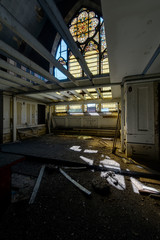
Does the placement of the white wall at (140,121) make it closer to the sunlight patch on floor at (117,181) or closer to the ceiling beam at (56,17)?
the sunlight patch on floor at (117,181)

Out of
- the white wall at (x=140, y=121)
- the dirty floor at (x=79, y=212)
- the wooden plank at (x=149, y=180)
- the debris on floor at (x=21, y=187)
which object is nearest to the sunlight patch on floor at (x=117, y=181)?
the dirty floor at (x=79, y=212)

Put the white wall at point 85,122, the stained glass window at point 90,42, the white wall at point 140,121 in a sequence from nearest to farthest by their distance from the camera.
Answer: the white wall at point 140,121, the stained glass window at point 90,42, the white wall at point 85,122

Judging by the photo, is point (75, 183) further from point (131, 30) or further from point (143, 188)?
point (131, 30)

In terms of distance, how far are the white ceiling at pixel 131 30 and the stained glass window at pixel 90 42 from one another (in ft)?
19.0

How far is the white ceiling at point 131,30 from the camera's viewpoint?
1.23m

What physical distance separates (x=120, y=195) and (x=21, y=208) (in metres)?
1.72

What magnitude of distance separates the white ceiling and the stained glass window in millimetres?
5798

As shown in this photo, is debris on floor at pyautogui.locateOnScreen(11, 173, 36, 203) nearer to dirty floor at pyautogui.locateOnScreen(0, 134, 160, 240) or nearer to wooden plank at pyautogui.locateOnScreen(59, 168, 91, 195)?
dirty floor at pyautogui.locateOnScreen(0, 134, 160, 240)

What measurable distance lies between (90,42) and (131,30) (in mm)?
8056

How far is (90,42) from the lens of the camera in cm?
790

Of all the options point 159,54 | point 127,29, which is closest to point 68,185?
point 127,29

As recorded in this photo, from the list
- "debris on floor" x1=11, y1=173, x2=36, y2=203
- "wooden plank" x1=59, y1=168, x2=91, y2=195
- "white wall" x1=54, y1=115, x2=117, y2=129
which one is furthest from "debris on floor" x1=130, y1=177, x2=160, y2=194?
"white wall" x1=54, y1=115, x2=117, y2=129

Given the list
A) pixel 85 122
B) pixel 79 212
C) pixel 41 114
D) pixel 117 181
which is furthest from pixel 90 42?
pixel 79 212

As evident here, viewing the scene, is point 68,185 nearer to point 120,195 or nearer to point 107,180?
point 107,180
